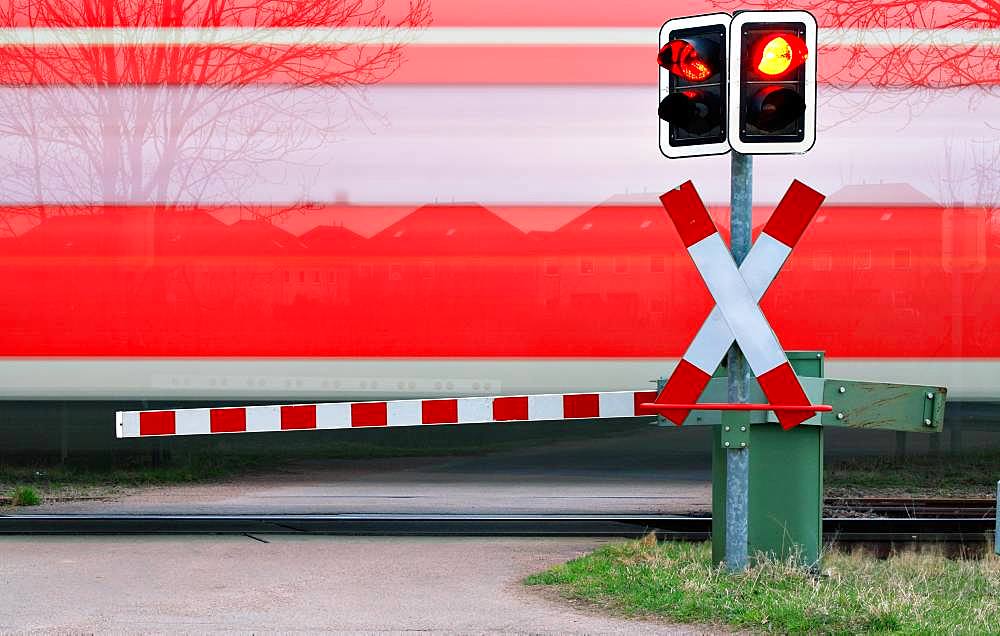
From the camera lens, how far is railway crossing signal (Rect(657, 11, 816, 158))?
5.50m

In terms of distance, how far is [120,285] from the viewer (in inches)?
301

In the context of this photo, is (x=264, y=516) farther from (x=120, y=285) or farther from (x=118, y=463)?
(x=120, y=285)

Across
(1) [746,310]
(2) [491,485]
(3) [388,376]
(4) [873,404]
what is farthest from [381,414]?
(4) [873,404]

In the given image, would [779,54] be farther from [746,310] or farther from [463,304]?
[463,304]

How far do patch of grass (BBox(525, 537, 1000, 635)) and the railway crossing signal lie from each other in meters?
1.77

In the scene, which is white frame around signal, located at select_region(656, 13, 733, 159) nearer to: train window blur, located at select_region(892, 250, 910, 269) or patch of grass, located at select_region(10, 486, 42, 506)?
train window blur, located at select_region(892, 250, 910, 269)

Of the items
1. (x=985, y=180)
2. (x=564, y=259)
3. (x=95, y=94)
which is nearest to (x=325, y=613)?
(x=564, y=259)

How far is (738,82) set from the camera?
555 cm

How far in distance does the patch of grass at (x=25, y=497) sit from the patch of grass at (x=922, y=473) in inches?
176

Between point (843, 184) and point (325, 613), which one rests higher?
point (843, 184)

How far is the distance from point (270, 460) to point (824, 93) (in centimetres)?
364

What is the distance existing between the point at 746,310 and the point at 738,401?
1.35ft

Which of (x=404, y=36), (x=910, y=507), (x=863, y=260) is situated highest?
(x=404, y=36)

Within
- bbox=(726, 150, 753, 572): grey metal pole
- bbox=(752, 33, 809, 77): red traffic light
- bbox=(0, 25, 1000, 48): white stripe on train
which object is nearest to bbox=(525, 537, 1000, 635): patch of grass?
bbox=(726, 150, 753, 572): grey metal pole
